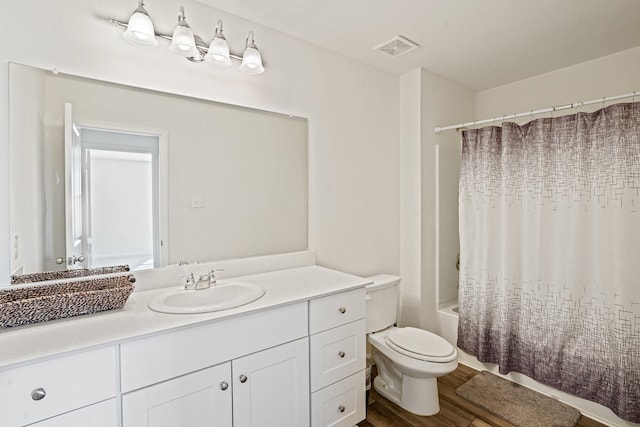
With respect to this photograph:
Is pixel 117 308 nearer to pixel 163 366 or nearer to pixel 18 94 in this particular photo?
pixel 163 366

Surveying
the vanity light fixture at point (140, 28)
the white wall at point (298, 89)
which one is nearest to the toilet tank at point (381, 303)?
the white wall at point (298, 89)

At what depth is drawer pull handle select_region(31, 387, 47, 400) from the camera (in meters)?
0.93

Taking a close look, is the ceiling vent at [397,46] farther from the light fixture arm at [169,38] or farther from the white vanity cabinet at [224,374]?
the white vanity cabinet at [224,374]

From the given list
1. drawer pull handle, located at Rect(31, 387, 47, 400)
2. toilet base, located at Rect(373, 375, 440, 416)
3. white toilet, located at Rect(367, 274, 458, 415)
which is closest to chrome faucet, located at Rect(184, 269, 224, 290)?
drawer pull handle, located at Rect(31, 387, 47, 400)

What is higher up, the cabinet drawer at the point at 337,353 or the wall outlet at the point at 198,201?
the wall outlet at the point at 198,201

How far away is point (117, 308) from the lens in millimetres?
1290

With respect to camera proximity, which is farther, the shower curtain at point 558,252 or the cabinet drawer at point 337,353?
the shower curtain at point 558,252

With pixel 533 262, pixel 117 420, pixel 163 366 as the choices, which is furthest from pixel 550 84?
pixel 117 420

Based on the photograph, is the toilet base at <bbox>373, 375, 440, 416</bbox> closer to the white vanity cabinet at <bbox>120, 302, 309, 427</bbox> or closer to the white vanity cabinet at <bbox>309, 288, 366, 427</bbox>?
the white vanity cabinet at <bbox>309, 288, 366, 427</bbox>

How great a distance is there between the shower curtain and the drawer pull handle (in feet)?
8.21

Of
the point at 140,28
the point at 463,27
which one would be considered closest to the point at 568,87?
the point at 463,27

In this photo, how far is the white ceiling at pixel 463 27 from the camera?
1739 mm

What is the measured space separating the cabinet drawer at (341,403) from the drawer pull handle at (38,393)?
1064mm

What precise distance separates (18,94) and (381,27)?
1860 millimetres
